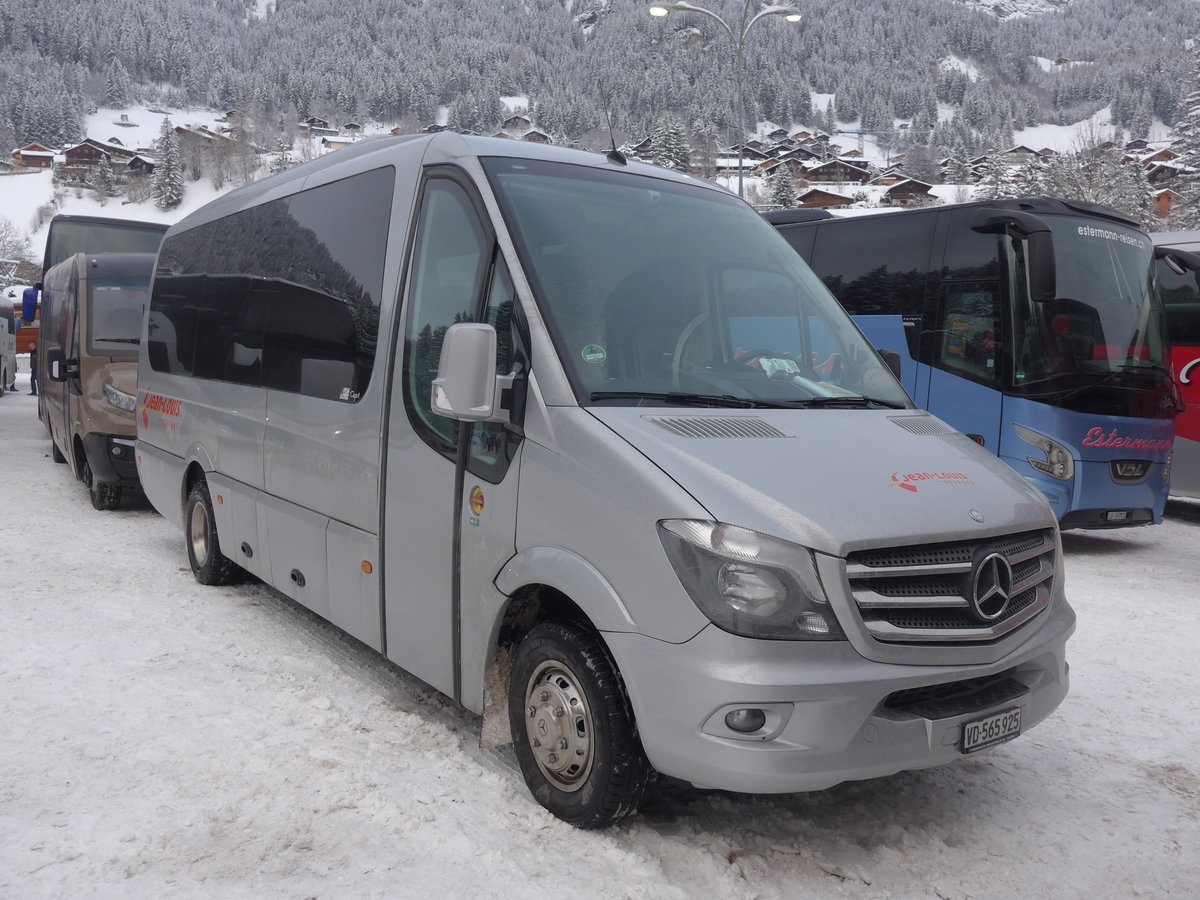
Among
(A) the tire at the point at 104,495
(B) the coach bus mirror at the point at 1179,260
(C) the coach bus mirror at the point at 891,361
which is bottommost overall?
(A) the tire at the point at 104,495

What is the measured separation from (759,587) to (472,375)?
1.27 m

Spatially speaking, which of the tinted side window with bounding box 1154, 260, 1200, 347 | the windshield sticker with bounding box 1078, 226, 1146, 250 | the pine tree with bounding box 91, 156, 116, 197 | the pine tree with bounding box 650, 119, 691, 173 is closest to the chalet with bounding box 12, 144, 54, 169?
the pine tree with bounding box 91, 156, 116, 197

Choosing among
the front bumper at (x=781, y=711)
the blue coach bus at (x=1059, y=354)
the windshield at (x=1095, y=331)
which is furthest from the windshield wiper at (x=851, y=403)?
the windshield at (x=1095, y=331)

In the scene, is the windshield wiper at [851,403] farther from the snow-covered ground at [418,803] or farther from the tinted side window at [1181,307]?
the tinted side window at [1181,307]

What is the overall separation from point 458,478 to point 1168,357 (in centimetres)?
849

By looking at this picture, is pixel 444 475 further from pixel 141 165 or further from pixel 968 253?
pixel 141 165

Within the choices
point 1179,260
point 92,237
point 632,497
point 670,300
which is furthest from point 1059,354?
point 92,237

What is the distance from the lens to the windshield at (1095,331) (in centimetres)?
942

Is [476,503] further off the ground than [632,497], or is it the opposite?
[632,497]

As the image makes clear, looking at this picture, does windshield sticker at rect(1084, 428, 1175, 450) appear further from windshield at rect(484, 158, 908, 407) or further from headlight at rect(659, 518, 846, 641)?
headlight at rect(659, 518, 846, 641)

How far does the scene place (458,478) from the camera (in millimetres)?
4117

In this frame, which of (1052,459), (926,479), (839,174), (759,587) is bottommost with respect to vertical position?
(1052,459)

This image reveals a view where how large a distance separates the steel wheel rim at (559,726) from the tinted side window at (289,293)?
1776 mm

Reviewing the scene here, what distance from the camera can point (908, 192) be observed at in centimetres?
10719
